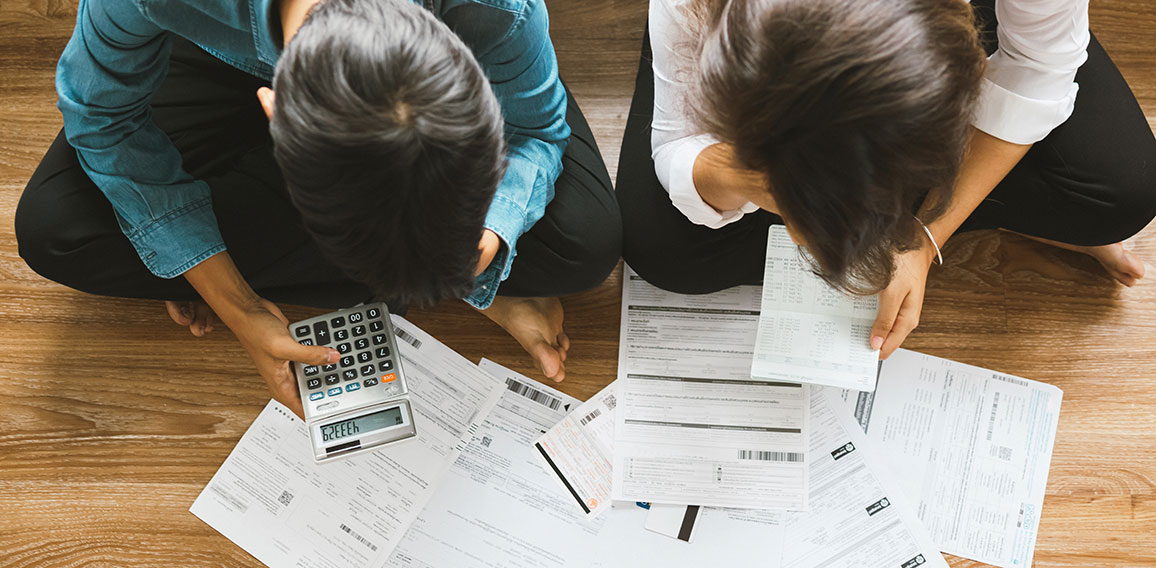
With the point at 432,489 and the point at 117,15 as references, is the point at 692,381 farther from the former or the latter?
the point at 117,15

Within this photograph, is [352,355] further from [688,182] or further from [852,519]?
[852,519]

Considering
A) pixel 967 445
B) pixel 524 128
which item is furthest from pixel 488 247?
pixel 967 445

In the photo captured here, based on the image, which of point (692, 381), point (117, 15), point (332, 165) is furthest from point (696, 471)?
point (117, 15)

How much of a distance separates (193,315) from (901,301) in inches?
30.8

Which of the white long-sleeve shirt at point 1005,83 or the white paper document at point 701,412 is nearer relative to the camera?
the white long-sleeve shirt at point 1005,83

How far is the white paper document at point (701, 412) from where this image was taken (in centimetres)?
88

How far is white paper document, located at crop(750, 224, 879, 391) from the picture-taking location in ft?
2.67

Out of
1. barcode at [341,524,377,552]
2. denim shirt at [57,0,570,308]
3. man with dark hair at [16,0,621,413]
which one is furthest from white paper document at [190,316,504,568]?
denim shirt at [57,0,570,308]

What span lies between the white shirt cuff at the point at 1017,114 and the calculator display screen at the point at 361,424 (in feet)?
2.01

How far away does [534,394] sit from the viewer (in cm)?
91

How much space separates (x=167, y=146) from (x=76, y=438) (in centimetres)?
42

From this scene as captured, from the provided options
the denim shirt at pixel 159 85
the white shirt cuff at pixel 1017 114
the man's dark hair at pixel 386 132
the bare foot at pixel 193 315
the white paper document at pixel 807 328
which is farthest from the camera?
the bare foot at pixel 193 315

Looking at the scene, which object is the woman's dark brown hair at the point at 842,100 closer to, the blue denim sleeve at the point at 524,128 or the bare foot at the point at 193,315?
the blue denim sleeve at the point at 524,128

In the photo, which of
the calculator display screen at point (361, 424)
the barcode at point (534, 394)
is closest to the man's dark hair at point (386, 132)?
the calculator display screen at point (361, 424)
